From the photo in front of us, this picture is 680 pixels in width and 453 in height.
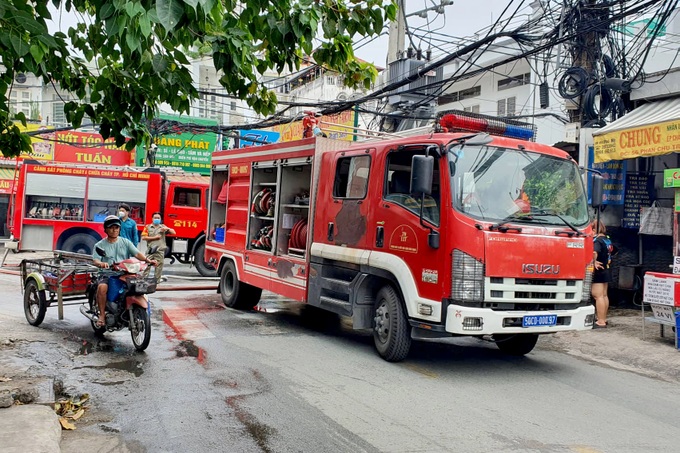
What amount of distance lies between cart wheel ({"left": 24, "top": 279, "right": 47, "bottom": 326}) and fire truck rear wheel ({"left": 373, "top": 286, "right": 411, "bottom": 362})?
473 centimetres

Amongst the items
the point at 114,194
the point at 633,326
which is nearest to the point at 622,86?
the point at 633,326

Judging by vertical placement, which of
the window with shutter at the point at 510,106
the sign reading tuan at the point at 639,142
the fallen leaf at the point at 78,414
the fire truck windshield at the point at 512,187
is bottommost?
the fallen leaf at the point at 78,414

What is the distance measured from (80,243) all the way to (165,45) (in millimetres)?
15548

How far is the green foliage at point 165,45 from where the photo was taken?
11.3 feet

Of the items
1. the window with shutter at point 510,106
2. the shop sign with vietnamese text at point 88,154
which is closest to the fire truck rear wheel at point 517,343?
the window with shutter at point 510,106

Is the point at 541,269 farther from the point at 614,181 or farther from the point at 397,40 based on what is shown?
the point at 397,40

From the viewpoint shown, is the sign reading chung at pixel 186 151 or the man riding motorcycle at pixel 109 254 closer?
the man riding motorcycle at pixel 109 254

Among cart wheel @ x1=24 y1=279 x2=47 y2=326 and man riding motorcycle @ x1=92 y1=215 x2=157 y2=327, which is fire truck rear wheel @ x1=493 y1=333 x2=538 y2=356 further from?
cart wheel @ x1=24 y1=279 x2=47 y2=326

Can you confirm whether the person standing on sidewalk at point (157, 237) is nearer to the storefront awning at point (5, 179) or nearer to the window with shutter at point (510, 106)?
the window with shutter at point (510, 106)

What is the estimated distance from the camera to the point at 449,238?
272 inches

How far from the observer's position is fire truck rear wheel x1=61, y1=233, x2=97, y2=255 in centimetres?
1834

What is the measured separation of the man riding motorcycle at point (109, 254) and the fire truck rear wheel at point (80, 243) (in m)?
10.7

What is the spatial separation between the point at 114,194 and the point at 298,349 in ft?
40.3

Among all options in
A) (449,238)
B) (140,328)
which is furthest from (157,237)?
(449,238)
